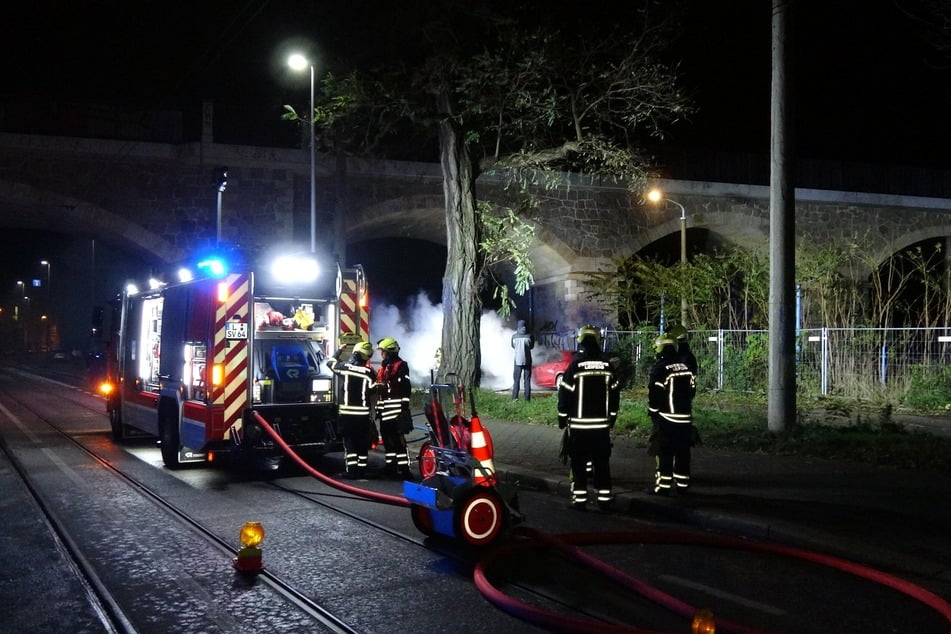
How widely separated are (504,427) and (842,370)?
6859 millimetres

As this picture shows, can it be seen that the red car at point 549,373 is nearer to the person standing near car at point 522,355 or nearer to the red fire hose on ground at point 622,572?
the person standing near car at point 522,355

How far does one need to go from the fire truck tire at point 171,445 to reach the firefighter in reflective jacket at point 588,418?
5318 mm

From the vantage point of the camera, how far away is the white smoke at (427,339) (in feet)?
90.0

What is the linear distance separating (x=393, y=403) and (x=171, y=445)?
310 cm

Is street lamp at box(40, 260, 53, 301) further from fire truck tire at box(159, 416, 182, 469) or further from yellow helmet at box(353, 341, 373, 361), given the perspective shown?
yellow helmet at box(353, 341, 373, 361)

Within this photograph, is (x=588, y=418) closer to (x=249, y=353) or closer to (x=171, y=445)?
(x=249, y=353)

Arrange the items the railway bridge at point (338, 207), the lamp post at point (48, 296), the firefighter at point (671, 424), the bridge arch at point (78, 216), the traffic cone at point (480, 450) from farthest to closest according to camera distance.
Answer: the lamp post at point (48, 296) < the railway bridge at point (338, 207) < the bridge arch at point (78, 216) < the firefighter at point (671, 424) < the traffic cone at point (480, 450)

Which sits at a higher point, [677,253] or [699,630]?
[677,253]

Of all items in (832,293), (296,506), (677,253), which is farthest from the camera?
(677,253)

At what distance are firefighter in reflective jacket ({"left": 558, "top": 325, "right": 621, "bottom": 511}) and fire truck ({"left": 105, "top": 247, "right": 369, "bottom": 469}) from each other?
143 inches

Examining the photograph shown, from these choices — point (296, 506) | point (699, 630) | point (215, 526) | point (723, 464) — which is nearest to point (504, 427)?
point (723, 464)

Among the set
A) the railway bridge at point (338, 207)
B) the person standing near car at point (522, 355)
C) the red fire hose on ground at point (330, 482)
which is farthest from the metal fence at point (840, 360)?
the red fire hose on ground at point (330, 482)

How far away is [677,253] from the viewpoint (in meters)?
36.8

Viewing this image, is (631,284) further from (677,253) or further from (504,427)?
(677,253)
